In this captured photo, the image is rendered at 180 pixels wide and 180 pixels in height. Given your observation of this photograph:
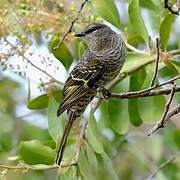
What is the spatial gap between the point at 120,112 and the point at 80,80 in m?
0.30

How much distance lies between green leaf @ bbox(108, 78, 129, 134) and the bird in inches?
7.9

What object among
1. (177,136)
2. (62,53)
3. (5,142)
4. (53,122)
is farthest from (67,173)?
(177,136)

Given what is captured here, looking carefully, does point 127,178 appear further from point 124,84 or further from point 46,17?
point 46,17

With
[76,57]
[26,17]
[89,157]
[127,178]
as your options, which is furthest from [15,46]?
[127,178]

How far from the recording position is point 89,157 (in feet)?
9.66

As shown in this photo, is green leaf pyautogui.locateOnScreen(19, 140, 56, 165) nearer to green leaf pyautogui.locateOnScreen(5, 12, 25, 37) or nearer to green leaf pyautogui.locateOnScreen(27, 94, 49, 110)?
green leaf pyautogui.locateOnScreen(27, 94, 49, 110)

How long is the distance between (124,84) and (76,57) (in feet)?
1.79

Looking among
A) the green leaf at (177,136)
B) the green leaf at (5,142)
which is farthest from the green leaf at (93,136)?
the green leaf at (177,136)

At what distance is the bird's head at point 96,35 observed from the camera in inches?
119

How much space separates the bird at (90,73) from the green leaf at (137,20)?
8 centimetres

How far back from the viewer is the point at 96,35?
9.98 feet

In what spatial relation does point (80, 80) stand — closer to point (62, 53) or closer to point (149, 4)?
point (62, 53)

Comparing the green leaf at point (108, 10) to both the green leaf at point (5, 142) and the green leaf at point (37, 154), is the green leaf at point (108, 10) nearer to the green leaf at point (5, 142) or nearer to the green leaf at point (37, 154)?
the green leaf at point (37, 154)

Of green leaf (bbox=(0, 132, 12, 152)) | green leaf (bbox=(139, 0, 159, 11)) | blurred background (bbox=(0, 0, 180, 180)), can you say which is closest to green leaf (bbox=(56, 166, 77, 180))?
blurred background (bbox=(0, 0, 180, 180))
